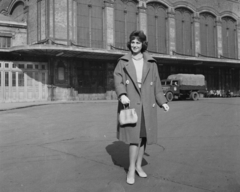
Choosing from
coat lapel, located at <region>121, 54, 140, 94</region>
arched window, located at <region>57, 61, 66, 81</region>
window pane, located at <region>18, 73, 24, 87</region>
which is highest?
arched window, located at <region>57, 61, 66, 81</region>

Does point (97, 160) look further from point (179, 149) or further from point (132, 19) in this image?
point (132, 19)

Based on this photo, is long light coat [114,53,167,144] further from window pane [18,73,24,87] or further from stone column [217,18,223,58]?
stone column [217,18,223,58]

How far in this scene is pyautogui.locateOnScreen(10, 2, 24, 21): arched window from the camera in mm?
24094

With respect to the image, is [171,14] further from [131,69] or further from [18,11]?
[131,69]

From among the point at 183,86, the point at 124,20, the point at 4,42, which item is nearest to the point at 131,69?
the point at 183,86

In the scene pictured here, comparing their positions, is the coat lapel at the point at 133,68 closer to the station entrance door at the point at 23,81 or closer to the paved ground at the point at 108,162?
the paved ground at the point at 108,162

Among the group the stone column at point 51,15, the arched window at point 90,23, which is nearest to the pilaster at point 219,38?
the arched window at point 90,23

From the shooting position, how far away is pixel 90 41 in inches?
874

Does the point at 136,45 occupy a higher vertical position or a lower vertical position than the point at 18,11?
lower

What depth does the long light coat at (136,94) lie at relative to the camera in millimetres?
3229

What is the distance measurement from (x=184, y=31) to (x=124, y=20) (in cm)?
732

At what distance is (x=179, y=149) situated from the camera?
4.84 m

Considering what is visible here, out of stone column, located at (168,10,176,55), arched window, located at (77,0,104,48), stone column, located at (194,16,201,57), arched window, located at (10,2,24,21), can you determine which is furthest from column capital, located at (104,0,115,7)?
stone column, located at (194,16,201,57)

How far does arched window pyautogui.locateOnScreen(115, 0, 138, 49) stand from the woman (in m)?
20.3
